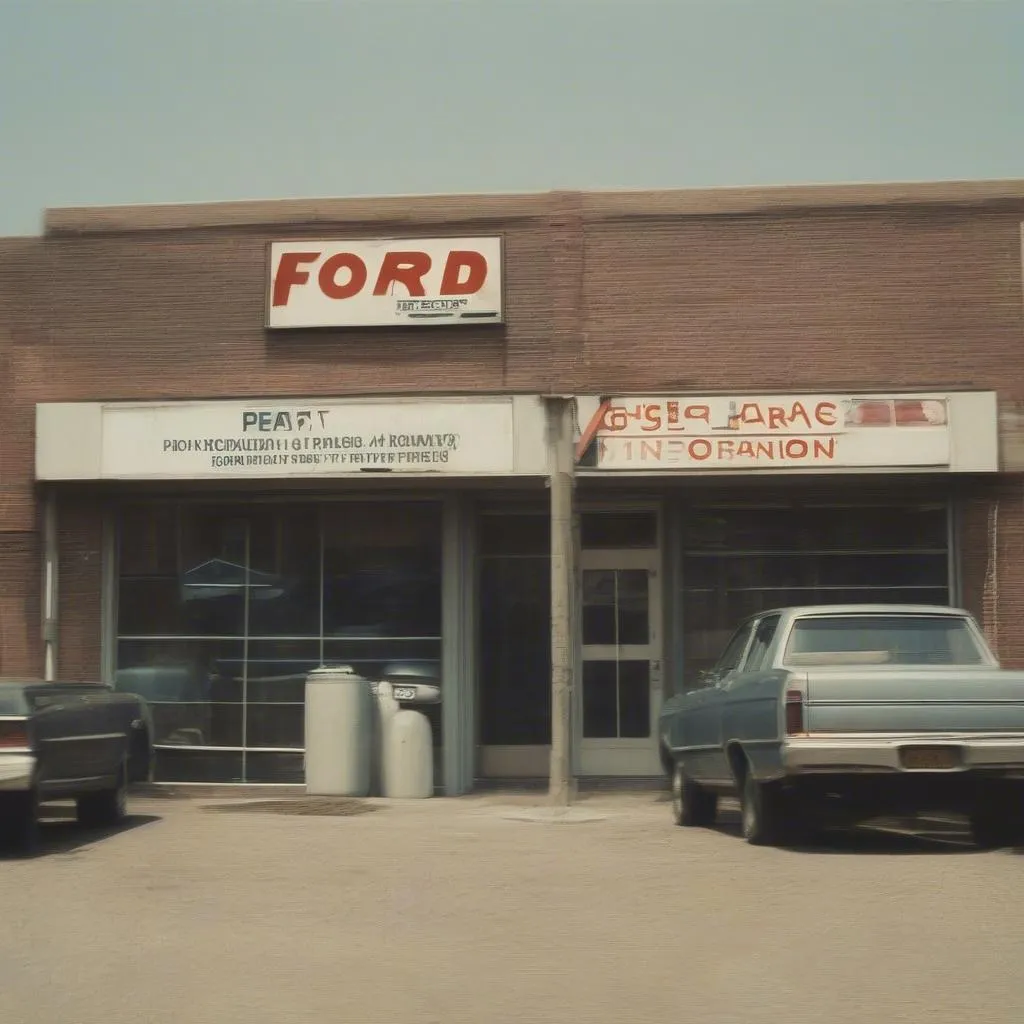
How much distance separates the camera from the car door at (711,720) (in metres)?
13.7

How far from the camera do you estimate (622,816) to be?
1602 centimetres

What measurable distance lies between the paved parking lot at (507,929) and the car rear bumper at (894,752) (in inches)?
25.6

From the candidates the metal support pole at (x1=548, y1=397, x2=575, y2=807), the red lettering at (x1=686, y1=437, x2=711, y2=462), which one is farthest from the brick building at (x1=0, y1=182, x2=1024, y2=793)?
the metal support pole at (x1=548, y1=397, x2=575, y2=807)

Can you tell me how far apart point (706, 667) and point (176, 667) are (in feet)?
19.0

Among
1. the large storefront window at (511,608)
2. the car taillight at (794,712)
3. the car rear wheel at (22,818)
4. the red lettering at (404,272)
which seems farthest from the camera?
the large storefront window at (511,608)

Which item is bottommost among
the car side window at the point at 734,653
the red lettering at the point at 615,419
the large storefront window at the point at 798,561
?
the car side window at the point at 734,653

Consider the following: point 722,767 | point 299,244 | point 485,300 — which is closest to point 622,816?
point 722,767

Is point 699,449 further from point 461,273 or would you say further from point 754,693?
point 754,693

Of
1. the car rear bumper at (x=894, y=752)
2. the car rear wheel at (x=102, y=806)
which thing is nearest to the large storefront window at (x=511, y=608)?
the car rear wheel at (x=102, y=806)

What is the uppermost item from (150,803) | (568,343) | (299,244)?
(299,244)

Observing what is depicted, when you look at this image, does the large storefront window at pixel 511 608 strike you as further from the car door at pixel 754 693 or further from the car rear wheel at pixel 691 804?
the car door at pixel 754 693

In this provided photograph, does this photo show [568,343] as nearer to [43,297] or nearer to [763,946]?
[43,297]

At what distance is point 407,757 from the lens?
18.1 meters

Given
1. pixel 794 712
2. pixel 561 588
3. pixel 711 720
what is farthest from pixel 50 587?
pixel 794 712
